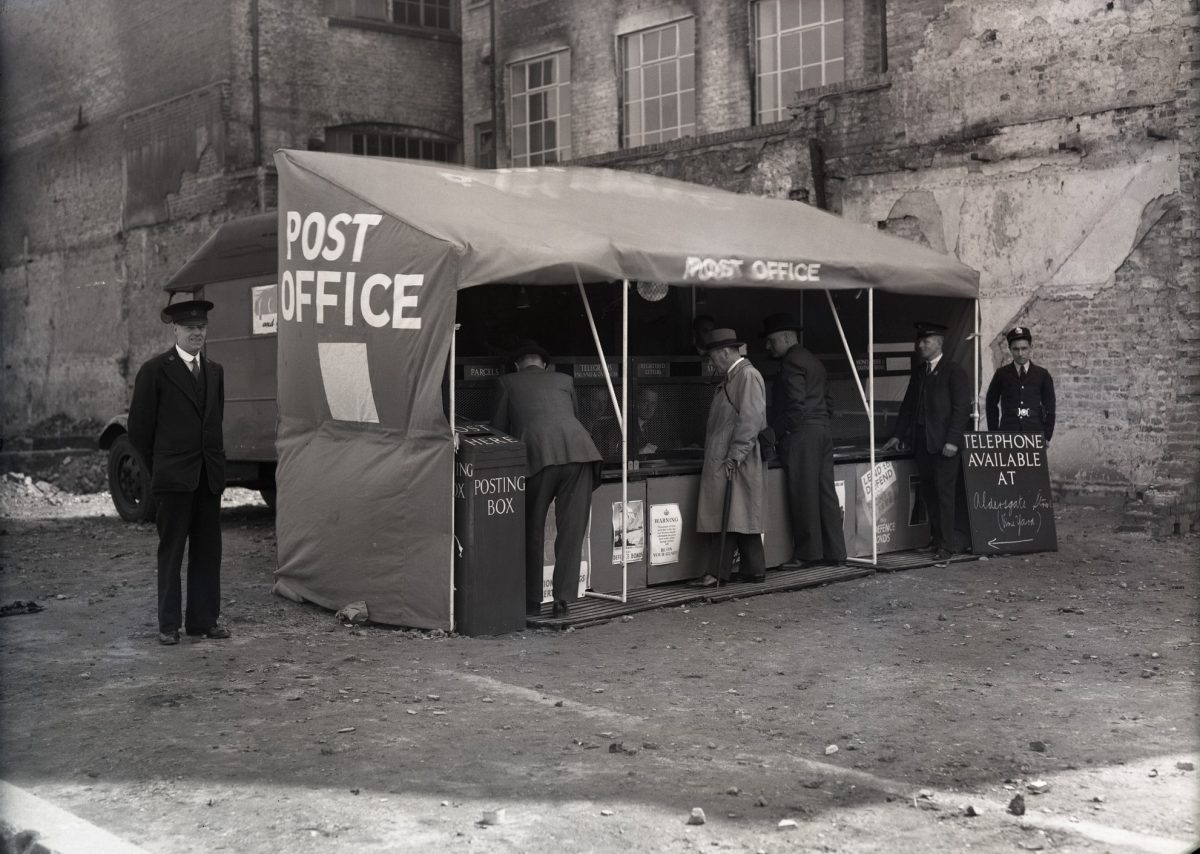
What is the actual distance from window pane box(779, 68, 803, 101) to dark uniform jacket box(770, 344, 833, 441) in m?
8.14

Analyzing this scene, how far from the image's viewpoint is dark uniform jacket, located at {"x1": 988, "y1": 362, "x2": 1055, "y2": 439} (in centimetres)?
1205

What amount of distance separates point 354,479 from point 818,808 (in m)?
4.60

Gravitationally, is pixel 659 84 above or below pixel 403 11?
below

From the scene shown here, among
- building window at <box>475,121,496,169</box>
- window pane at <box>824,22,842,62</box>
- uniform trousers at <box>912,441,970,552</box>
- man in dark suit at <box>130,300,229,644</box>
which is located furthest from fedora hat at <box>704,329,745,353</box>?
building window at <box>475,121,496,169</box>

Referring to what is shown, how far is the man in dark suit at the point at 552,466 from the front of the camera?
8.80 metres

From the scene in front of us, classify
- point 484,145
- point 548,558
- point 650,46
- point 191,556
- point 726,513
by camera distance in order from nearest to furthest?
point 191,556, point 548,558, point 726,513, point 650,46, point 484,145

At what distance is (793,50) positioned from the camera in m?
17.9

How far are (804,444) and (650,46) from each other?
10.8 meters

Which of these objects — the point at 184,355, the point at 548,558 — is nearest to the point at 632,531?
the point at 548,558

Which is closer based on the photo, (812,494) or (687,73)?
(812,494)

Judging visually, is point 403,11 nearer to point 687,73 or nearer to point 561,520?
point 687,73

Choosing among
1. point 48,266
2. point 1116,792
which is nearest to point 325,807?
point 1116,792

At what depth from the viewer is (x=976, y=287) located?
39.1 feet

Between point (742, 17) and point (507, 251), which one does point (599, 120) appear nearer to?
point (742, 17)
